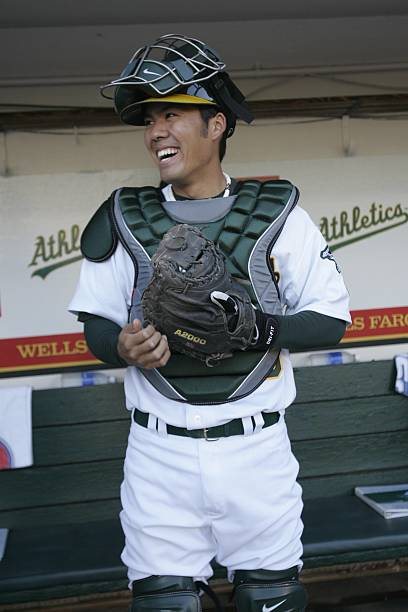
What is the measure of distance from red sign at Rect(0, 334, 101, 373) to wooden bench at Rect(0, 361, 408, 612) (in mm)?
165

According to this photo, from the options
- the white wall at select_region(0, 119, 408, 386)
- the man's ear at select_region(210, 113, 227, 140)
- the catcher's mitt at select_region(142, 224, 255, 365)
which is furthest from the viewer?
the white wall at select_region(0, 119, 408, 386)

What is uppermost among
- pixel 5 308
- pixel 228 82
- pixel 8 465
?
pixel 228 82

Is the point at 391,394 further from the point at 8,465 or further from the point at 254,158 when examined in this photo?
the point at 8,465

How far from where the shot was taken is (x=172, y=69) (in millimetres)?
1725

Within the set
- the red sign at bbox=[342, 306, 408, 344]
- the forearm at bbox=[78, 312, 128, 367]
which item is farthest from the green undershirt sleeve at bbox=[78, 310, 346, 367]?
the red sign at bbox=[342, 306, 408, 344]

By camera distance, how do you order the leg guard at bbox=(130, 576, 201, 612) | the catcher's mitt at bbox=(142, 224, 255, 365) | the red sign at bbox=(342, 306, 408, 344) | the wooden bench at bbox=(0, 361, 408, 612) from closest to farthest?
the catcher's mitt at bbox=(142, 224, 255, 365), the leg guard at bbox=(130, 576, 201, 612), the wooden bench at bbox=(0, 361, 408, 612), the red sign at bbox=(342, 306, 408, 344)

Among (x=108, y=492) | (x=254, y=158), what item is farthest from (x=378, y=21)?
(x=108, y=492)

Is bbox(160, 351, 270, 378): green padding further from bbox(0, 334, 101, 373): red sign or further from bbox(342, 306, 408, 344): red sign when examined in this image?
bbox(342, 306, 408, 344): red sign

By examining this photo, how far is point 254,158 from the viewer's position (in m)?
3.14

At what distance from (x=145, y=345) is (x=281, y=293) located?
1.47 ft

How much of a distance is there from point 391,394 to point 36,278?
1471mm

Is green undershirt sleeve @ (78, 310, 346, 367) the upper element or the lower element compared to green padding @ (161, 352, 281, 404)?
upper

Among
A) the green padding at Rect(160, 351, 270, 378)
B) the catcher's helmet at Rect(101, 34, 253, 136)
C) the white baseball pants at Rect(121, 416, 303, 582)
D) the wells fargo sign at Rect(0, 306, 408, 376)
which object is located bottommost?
the white baseball pants at Rect(121, 416, 303, 582)

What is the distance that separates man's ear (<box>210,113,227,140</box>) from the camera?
1.82 meters
